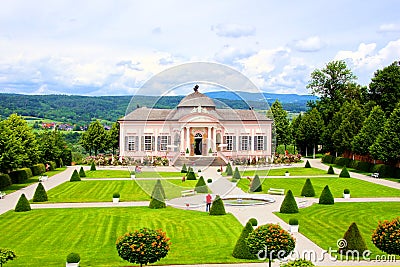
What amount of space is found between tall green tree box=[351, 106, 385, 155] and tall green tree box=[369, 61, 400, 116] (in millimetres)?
8551

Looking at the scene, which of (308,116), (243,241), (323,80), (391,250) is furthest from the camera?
(323,80)

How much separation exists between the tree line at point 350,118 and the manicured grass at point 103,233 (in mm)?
25278

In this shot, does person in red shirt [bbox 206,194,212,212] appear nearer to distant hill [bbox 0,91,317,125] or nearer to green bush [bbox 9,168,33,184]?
green bush [bbox 9,168,33,184]

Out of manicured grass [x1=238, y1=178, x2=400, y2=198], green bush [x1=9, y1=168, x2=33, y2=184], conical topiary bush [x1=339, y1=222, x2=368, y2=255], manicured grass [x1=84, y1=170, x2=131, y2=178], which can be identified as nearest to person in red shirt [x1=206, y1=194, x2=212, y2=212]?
manicured grass [x1=238, y1=178, x2=400, y2=198]

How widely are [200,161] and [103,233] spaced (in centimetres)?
2983

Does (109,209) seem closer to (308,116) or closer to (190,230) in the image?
(190,230)

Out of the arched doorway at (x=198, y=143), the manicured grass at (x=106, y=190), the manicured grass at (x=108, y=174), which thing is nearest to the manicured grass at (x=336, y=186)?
the manicured grass at (x=106, y=190)

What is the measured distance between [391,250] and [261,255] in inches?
147

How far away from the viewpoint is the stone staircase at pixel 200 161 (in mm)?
48625

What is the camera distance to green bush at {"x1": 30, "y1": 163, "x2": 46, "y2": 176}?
4778 centimetres

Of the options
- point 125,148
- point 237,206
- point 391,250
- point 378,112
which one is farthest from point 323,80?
point 391,250

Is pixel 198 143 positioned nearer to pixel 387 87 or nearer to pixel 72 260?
pixel 387 87

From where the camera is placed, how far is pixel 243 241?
55.8ft

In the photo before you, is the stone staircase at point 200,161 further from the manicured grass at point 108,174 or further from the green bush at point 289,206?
the green bush at point 289,206
